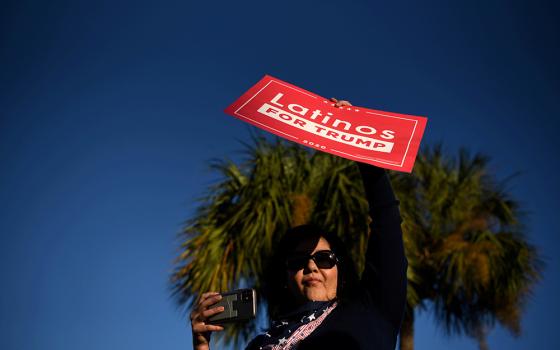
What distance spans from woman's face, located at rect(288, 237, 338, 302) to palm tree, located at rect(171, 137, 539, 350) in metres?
4.35

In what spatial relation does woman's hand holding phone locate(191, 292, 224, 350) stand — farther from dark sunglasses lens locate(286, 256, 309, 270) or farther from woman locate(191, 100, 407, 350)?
dark sunglasses lens locate(286, 256, 309, 270)

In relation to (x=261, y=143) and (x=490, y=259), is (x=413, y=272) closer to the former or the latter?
(x=490, y=259)

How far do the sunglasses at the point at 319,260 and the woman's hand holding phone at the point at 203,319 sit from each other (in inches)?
13.7

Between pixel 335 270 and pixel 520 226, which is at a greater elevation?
pixel 520 226

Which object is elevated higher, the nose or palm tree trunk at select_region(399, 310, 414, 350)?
the nose

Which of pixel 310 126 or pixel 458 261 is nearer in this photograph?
pixel 310 126

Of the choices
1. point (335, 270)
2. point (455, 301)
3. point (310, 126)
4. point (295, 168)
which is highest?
point (295, 168)

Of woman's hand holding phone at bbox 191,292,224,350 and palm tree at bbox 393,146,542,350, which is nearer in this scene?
woman's hand holding phone at bbox 191,292,224,350

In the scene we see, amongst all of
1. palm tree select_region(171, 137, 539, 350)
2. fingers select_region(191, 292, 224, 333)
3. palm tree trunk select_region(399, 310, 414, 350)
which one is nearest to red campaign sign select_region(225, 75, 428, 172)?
fingers select_region(191, 292, 224, 333)

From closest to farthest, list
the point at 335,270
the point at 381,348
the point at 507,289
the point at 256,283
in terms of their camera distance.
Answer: the point at 381,348 < the point at 335,270 < the point at 256,283 < the point at 507,289

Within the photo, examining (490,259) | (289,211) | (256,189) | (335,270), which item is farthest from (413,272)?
(335,270)

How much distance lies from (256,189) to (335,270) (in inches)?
188

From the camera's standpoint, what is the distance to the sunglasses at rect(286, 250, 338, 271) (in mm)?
1888

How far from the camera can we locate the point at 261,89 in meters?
2.14
